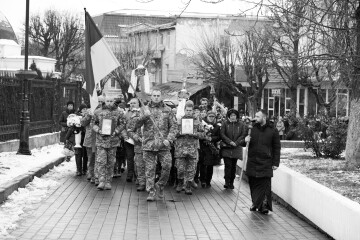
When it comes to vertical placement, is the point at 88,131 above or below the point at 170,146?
above

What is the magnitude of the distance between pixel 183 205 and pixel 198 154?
9.38 ft

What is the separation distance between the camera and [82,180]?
1689 centimetres

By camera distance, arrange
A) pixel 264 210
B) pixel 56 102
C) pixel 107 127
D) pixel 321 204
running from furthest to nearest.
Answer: pixel 56 102 < pixel 107 127 < pixel 264 210 < pixel 321 204

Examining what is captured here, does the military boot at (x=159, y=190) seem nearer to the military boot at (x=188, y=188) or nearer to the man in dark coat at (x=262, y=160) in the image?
the military boot at (x=188, y=188)

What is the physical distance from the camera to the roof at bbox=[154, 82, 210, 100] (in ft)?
187

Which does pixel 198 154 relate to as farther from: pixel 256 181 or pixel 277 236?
pixel 277 236

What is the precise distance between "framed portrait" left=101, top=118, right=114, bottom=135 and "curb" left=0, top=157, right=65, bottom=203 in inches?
66.6

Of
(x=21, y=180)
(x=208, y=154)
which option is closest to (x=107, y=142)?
(x=21, y=180)

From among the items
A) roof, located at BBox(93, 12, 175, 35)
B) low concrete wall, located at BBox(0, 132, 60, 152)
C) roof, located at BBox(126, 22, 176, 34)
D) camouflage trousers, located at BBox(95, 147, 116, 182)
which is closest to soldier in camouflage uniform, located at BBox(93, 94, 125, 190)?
camouflage trousers, located at BBox(95, 147, 116, 182)

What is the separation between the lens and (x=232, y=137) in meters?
16.2

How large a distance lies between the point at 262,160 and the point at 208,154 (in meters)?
3.68

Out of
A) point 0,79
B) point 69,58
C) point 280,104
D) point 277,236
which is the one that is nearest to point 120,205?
point 277,236

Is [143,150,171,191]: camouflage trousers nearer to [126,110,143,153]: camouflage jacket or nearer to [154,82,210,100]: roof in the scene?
[126,110,143,153]: camouflage jacket

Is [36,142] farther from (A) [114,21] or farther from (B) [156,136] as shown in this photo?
(A) [114,21]
